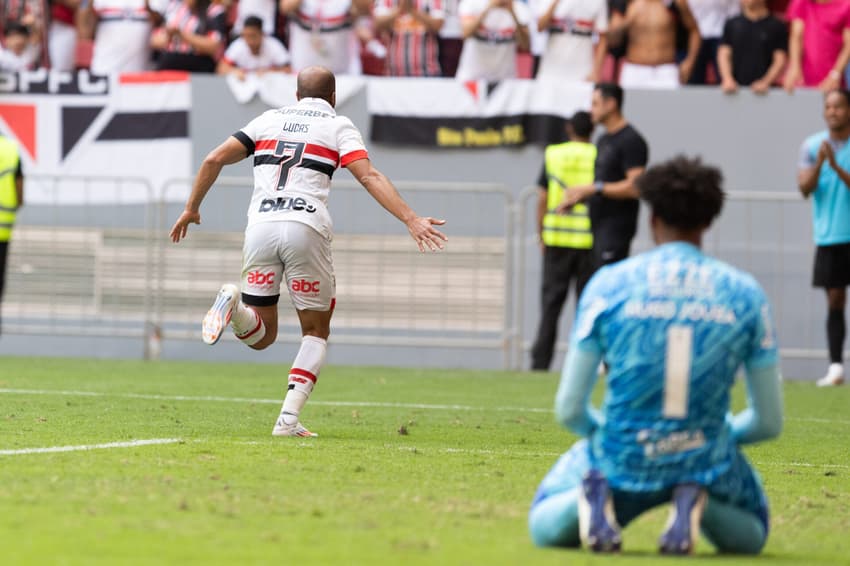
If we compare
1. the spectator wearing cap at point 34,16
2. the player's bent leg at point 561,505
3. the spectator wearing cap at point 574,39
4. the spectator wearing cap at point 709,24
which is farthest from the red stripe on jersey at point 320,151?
the spectator wearing cap at point 34,16

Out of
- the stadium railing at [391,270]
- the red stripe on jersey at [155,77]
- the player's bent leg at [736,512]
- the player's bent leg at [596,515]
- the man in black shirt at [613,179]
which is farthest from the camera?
the red stripe on jersey at [155,77]

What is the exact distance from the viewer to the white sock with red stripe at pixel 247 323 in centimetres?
913

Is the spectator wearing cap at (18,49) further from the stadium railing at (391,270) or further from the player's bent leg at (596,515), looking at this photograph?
the player's bent leg at (596,515)

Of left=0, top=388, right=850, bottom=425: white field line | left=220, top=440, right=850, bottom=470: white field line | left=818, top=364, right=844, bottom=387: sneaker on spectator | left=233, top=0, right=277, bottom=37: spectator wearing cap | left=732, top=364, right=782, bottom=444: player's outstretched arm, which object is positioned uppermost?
left=233, top=0, right=277, bottom=37: spectator wearing cap

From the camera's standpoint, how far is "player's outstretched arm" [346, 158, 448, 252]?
854 centimetres

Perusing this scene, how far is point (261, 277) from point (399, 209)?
3.32 ft

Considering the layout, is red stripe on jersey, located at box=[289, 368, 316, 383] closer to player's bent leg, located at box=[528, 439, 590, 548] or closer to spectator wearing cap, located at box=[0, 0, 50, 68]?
player's bent leg, located at box=[528, 439, 590, 548]

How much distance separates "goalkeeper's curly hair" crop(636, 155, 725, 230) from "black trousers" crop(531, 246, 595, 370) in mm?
11044

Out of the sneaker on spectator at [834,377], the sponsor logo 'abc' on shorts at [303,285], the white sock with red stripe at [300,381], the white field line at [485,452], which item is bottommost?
the sneaker on spectator at [834,377]

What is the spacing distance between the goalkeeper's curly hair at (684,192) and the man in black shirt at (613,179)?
9054mm

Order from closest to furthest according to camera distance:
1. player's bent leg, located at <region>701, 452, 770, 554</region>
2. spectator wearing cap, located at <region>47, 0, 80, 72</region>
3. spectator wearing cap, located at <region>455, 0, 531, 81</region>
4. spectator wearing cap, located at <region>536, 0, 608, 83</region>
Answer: player's bent leg, located at <region>701, 452, 770, 554</region> → spectator wearing cap, located at <region>455, 0, 531, 81</region> → spectator wearing cap, located at <region>536, 0, 608, 83</region> → spectator wearing cap, located at <region>47, 0, 80, 72</region>

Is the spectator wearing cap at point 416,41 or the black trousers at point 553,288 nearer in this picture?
the black trousers at point 553,288

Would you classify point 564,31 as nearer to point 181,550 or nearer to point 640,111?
point 640,111

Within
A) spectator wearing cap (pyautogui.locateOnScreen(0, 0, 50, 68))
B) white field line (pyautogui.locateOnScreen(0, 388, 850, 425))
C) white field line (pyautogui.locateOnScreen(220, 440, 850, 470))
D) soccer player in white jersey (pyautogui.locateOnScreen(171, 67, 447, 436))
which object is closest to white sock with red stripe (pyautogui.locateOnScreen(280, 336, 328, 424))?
soccer player in white jersey (pyautogui.locateOnScreen(171, 67, 447, 436))
